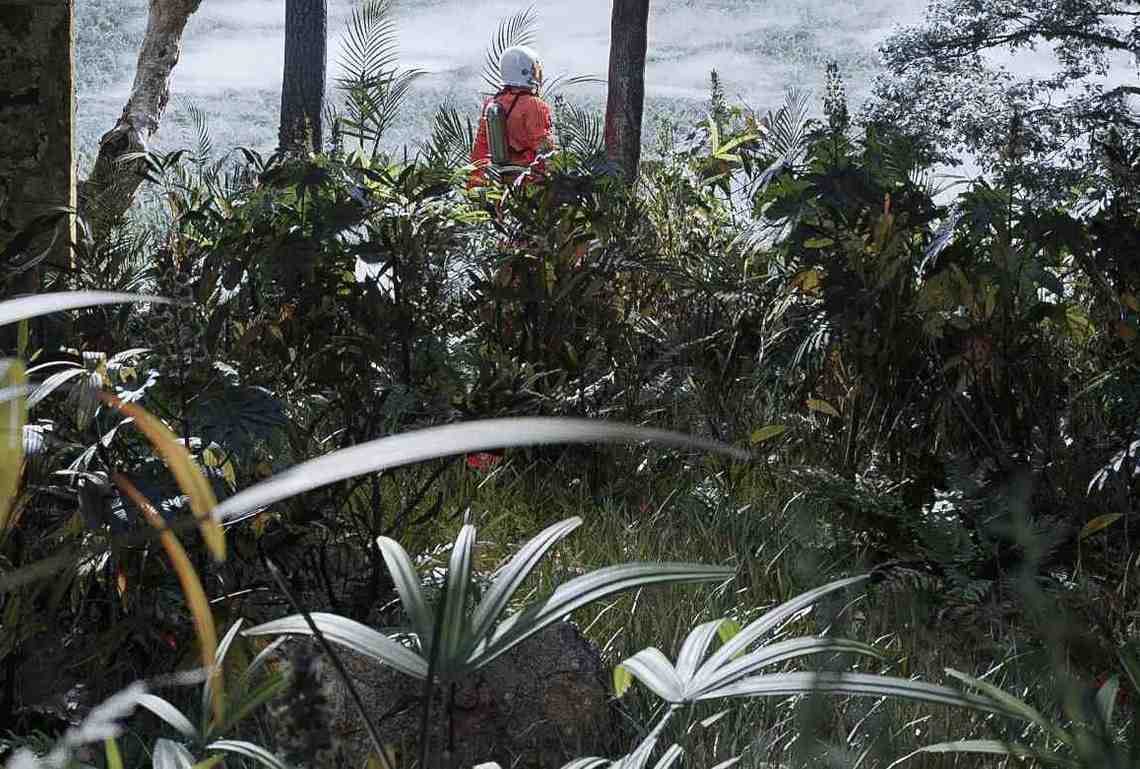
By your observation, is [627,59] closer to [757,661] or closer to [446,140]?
[446,140]

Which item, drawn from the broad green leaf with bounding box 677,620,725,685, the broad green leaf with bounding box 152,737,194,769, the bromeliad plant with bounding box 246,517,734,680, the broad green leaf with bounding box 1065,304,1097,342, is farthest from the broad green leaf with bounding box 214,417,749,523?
the broad green leaf with bounding box 1065,304,1097,342

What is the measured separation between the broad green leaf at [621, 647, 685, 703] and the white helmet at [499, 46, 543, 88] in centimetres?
599

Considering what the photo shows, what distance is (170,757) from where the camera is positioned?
4.19 feet

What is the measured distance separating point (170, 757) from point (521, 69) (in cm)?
601

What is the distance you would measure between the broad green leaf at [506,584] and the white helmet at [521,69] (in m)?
6.02

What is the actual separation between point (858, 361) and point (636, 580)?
8.11 feet

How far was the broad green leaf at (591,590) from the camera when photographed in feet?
3.14

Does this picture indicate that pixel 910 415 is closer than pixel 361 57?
No

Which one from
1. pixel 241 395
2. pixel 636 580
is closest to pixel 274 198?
pixel 241 395

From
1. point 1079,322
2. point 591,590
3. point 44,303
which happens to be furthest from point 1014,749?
point 1079,322

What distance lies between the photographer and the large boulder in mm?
2094

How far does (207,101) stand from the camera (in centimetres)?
2659

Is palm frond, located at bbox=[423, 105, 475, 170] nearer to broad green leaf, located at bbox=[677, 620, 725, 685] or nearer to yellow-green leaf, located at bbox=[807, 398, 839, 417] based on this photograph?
yellow-green leaf, located at bbox=[807, 398, 839, 417]

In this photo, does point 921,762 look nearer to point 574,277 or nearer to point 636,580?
point 636,580
